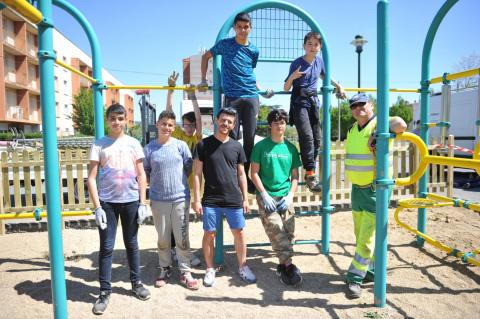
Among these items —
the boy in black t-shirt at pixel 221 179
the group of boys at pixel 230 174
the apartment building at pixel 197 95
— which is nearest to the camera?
the group of boys at pixel 230 174

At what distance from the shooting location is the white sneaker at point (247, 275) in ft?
10.4

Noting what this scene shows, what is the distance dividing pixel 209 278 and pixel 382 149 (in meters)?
1.88

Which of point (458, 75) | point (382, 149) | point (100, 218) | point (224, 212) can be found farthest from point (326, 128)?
point (100, 218)

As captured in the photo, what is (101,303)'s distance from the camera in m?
2.75

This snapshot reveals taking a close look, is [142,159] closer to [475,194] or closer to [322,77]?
[322,77]

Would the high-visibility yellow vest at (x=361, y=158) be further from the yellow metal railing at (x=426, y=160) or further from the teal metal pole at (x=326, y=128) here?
the teal metal pole at (x=326, y=128)

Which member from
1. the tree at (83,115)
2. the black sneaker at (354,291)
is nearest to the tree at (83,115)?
the tree at (83,115)

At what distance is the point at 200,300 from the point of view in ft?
9.41

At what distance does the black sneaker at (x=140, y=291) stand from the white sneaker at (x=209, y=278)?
0.52 meters

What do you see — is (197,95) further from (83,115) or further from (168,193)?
(83,115)

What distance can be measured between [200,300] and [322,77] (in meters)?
2.54

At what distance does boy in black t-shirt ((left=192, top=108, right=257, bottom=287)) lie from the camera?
3.06 m

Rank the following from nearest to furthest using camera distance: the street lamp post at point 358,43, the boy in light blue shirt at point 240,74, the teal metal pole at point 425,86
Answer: the boy in light blue shirt at point 240,74 → the teal metal pole at point 425,86 → the street lamp post at point 358,43

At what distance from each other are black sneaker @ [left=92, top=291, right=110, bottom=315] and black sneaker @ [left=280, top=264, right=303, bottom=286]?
1531 millimetres
